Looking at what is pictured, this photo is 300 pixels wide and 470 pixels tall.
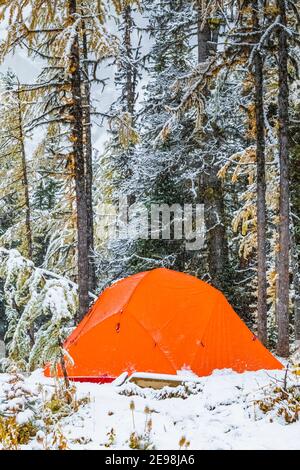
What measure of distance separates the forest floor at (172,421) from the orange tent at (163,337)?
1632 millimetres

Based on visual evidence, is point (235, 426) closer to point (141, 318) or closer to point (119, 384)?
point (119, 384)

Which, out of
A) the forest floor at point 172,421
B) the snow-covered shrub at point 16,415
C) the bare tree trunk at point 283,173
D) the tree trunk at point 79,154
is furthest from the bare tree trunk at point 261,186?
the snow-covered shrub at point 16,415

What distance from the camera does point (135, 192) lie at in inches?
648

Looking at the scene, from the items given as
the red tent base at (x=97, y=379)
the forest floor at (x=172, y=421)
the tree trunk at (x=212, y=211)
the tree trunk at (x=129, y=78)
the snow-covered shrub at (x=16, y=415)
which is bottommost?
the red tent base at (x=97, y=379)

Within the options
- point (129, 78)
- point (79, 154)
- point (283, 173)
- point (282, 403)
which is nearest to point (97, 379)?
point (282, 403)

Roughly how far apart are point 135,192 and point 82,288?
21.1ft

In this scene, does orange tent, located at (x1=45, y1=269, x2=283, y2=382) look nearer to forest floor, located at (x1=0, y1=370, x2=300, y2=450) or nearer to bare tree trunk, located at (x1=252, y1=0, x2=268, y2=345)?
forest floor, located at (x1=0, y1=370, x2=300, y2=450)

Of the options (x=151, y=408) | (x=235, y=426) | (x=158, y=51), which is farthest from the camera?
(x=158, y=51)

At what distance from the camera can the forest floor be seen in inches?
163

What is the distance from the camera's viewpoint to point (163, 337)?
8.22 metres

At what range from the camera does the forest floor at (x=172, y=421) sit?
13.6ft

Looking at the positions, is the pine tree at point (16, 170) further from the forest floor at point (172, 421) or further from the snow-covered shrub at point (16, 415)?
the snow-covered shrub at point (16, 415)

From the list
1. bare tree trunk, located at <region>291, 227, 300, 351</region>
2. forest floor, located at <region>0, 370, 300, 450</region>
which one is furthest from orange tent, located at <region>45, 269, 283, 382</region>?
bare tree trunk, located at <region>291, 227, 300, 351</region>

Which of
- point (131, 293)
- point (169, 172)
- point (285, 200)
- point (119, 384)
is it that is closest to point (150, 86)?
point (169, 172)
